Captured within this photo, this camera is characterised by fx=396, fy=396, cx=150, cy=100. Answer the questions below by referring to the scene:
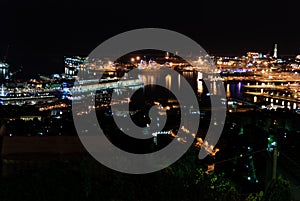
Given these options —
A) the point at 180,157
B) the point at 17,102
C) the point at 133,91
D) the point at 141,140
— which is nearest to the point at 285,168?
the point at 141,140

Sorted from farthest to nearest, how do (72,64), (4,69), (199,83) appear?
(4,69)
(72,64)
(199,83)

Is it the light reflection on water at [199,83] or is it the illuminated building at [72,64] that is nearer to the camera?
the light reflection on water at [199,83]

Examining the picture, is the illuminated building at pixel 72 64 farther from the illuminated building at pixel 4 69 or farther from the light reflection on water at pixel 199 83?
the light reflection on water at pixel 199 83

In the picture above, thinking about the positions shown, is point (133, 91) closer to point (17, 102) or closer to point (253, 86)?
point (17, 102)

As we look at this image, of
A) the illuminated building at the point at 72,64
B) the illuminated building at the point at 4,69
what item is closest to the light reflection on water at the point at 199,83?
the illuminated building at the point at 72,64

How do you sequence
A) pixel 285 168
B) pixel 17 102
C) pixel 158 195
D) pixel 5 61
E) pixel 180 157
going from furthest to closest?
pixel 5 61, pixel 17 102, pixel 285 168, pixel 180 157, pixel 158 195

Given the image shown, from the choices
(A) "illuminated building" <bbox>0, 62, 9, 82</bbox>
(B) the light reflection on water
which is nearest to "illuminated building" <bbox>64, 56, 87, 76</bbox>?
(A) "illuminated building" <bbox>0, 62, 9, 82</bbox>

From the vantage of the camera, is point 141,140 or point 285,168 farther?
point 285,168

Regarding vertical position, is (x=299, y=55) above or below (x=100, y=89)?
above

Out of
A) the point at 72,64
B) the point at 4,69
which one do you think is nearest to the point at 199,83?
the point at 72,64

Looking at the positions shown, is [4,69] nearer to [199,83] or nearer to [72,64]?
[72,64]

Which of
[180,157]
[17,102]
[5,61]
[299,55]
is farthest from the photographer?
[299,55]
